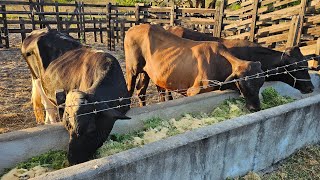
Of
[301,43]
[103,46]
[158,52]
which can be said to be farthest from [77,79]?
[103,46]

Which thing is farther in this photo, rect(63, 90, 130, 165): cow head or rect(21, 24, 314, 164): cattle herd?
rect(21, 24, 314, 164): cattle herd

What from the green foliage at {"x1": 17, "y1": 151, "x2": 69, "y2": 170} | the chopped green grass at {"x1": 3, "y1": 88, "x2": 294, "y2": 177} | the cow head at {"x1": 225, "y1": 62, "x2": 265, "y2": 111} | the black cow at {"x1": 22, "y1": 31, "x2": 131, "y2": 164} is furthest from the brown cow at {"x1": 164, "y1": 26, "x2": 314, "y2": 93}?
the green foliage at {"x1": 17, "y1": 151, "x2": 69, "y2": 170}

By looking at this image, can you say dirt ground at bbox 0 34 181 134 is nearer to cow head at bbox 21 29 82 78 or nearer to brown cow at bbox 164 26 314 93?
cow head at bbox 21 29 82 78

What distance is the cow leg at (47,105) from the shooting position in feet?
17.4

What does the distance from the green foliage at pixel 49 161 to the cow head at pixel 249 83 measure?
9.54 feet

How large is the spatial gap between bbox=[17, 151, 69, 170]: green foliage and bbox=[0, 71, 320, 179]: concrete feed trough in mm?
99

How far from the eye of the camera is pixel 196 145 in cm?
351

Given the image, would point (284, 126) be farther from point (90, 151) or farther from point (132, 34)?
point (132, 34)

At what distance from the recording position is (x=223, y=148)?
3818 mm

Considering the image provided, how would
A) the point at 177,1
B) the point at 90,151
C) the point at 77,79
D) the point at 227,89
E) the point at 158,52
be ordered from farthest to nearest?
the point at 177,1 → the point at 158,52 → the point at 227,89 → the point at 77,79 → the point at 90,151

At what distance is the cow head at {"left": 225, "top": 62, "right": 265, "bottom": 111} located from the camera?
519 centimetres

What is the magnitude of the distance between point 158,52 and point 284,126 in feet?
9.76

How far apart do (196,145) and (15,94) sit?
222 inches

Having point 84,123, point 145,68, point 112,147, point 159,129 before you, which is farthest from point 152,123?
point 145,68
